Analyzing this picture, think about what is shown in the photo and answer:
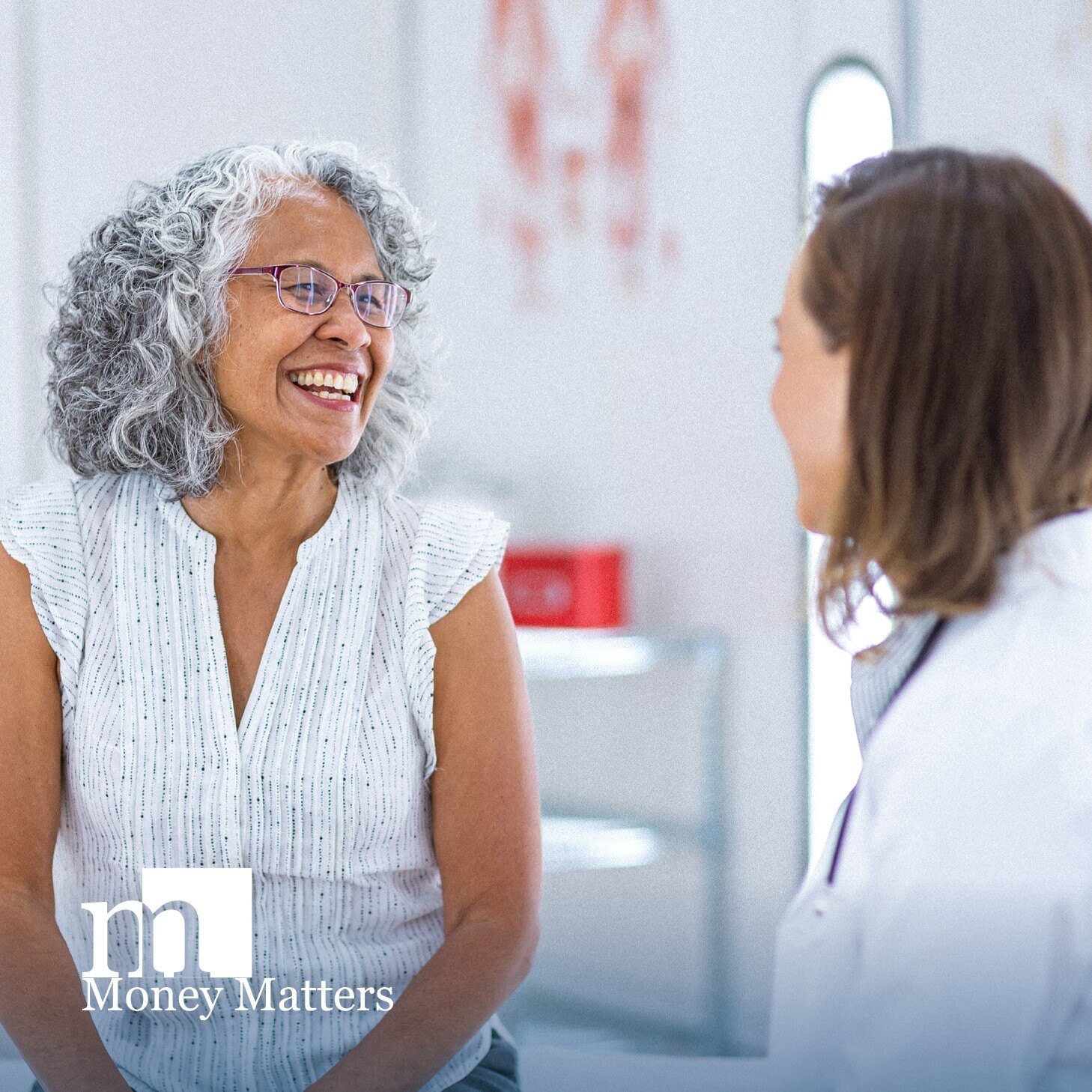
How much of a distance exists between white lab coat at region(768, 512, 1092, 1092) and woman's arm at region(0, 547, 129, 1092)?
0.76 metres

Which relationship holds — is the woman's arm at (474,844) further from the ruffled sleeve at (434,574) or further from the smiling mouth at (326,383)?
the smiling mouth at (326,383)

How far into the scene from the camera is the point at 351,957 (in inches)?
51.7

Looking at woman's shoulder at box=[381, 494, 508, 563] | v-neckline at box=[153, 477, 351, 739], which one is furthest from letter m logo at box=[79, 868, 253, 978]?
woman's shoulder at box=[381, 494, 508, 563]

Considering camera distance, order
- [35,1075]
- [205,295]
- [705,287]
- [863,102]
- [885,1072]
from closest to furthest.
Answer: [885,1072]
[35,1075]
[205,295]
[863,102]
[705,287]

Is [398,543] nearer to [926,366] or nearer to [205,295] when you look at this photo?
[205,295]

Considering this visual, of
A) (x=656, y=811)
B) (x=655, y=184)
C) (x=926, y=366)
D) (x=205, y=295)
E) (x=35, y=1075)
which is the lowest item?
(x=656, y=811)

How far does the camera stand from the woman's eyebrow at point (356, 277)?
141cm

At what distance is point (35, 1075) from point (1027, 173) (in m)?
1.22

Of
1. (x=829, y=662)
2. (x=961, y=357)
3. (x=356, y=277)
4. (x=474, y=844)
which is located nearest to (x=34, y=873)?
(x=474, y=844)

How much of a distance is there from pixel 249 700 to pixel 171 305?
443mm

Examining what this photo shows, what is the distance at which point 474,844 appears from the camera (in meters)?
1.33

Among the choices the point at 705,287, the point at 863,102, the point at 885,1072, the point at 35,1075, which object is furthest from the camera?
the point at 705,287

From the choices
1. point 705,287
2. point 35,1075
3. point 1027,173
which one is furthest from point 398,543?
point 705,287

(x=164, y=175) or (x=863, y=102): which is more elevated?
(x=863, y=102)
